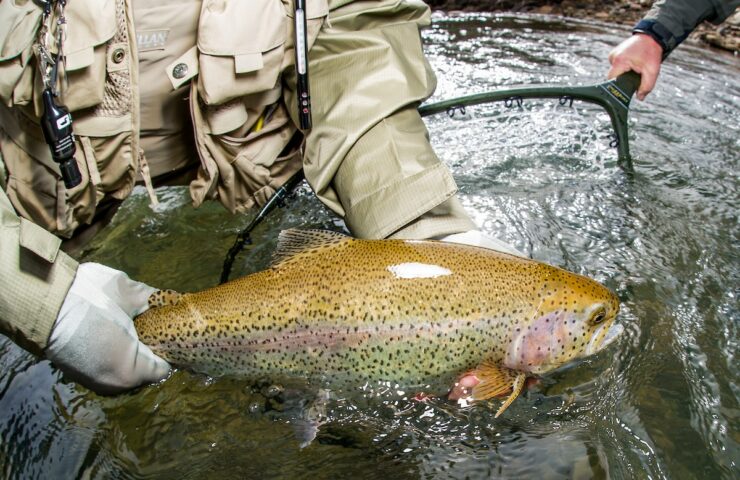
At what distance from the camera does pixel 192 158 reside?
3.01m

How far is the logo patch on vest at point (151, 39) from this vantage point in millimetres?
2557

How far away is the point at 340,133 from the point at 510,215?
1.39m

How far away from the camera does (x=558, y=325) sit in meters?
2.18

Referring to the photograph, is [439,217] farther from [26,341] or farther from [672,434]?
[26,341]

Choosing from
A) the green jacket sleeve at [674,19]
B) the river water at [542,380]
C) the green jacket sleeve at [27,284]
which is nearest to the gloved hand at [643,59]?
the green jacket sleeve at [674,19]

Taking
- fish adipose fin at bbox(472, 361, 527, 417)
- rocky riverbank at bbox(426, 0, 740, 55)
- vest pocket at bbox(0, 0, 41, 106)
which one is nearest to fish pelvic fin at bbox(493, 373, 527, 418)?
fish adipose fin at bbox(472, 361, 527, 417)

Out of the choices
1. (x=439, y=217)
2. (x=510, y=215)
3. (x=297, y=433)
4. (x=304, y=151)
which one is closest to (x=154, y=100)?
(x=304, y=151)

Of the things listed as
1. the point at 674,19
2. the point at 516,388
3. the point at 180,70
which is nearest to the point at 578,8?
the point at 674,19

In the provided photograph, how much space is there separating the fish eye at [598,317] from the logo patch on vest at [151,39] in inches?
75.3

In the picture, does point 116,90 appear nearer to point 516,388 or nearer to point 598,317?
point 516,388

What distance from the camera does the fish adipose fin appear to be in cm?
216

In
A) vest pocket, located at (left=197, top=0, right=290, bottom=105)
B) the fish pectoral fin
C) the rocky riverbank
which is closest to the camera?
the fish pectoral fin

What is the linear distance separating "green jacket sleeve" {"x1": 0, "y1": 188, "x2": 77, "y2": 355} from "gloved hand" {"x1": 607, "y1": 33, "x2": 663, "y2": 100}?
2.75 meters

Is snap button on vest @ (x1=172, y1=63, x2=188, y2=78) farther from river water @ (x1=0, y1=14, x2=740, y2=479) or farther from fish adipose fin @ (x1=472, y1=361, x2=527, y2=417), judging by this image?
fish adipose fin @ (x1=472, y1=361, x2=527, y2=417)
